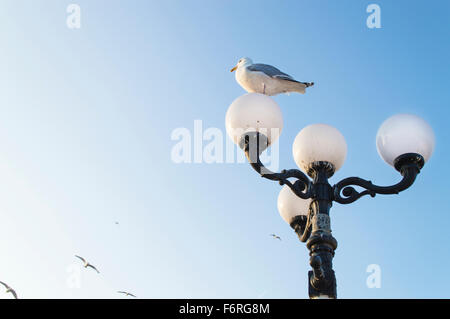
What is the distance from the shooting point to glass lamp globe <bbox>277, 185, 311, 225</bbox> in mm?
6047

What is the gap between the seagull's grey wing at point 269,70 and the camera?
7.55 m

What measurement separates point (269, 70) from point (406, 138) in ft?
8.79

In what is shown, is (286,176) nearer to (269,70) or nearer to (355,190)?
(355,190)

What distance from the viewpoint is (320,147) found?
18.2 ft

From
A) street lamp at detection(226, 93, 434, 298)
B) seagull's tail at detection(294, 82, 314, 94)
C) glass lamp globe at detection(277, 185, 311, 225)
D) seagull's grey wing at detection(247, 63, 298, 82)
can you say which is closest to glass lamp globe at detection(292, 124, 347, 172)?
street lamp at detection(226, 93, 434, 298)

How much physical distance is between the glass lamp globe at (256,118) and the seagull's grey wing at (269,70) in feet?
6.27

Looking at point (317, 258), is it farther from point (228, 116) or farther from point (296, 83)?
point (296, 83)

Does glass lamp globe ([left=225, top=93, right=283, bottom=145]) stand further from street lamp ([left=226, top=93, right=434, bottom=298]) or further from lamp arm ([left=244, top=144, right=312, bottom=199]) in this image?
lamp arm ([left=244, top=144, right=312, bottom=199])

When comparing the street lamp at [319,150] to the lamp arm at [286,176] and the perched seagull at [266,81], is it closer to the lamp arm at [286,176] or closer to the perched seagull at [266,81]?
the lamp arm at [286,176]

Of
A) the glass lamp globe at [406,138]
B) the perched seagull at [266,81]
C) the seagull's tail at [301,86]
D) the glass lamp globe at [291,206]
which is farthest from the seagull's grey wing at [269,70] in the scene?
the glass lamp globe at [406,138]

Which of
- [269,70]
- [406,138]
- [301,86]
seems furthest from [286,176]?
[301,86]
